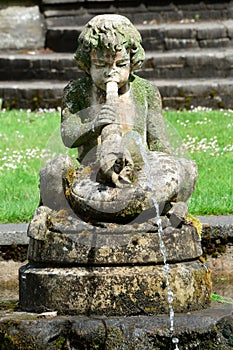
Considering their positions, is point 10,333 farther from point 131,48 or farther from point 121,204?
point 131,48

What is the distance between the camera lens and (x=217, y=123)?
12445 mm

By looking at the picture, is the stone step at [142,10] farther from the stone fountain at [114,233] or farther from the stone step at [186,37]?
the stone fountain at [114,233]

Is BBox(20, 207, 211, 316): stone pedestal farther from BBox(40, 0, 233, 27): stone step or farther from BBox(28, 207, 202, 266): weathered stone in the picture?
BBox(40, 0, 233, 27): stone step

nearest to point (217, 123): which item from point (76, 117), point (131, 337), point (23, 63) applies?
point (23, 63)

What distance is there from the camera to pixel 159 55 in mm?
14625

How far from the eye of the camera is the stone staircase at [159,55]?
45.7 ft

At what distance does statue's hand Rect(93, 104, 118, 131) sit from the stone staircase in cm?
843

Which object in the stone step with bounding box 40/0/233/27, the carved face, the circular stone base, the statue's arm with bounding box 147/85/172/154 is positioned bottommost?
the circular stone base

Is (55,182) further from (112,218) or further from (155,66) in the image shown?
(155,66)

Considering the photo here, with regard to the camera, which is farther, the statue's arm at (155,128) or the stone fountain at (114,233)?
the statue's arm at (155,128)

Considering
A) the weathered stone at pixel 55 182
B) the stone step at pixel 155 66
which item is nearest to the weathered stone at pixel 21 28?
the stone step at pixel 155 66

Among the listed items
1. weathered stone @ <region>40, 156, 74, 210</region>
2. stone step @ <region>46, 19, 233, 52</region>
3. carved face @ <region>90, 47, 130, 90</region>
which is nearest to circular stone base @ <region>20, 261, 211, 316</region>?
weathered stone @ <region>40, 156, 74, 210</region>

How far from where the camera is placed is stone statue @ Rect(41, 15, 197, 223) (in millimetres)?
5219

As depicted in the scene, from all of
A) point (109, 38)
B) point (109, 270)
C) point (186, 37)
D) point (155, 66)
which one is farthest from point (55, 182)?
point (186, 37)
